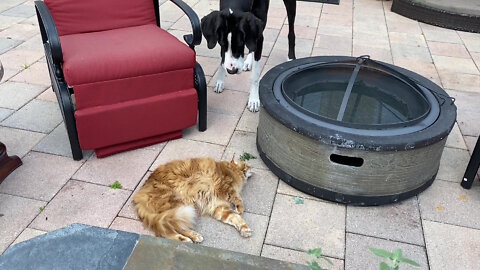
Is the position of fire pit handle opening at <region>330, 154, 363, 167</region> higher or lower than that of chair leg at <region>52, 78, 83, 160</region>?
lower

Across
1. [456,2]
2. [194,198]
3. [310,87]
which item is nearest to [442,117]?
[310,87]

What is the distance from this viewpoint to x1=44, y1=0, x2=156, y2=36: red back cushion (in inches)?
117

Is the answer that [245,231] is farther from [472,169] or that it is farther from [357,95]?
[472,169]

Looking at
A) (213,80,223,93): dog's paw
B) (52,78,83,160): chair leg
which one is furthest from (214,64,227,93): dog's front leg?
(52,78,83,160): chair leg

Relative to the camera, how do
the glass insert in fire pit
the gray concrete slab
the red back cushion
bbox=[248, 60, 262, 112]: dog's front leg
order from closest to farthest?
the gray concrete slab < the glass insert in fire pit < the red back cushion < bbox=[248, 60, 262, 112]: dog's front leg

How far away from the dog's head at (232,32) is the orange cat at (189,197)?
821 mm

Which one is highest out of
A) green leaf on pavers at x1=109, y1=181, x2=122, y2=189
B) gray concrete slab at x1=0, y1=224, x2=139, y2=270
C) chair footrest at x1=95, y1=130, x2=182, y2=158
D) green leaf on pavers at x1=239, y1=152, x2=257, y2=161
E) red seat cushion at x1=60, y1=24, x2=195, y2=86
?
gray concrete slab at x1=0, y1=224, x2=139, y2=270

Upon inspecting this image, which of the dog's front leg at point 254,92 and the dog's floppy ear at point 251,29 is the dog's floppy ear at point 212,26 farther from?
the dog's front leg at point 254,92

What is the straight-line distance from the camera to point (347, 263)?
6.73ft

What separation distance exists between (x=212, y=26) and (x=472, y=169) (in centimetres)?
190

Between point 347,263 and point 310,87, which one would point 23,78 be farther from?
point 347,263

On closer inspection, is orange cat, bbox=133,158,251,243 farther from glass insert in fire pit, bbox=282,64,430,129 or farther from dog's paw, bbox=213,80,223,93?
dog's paw, bbox=213,80,223,93

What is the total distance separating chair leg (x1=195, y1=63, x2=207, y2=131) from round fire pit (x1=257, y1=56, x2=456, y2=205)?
45cm

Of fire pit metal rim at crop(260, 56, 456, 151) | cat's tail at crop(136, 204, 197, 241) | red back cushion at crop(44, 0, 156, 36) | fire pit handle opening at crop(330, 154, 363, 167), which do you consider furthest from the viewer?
red back cushion at crop(44, 0, 156, 36)
